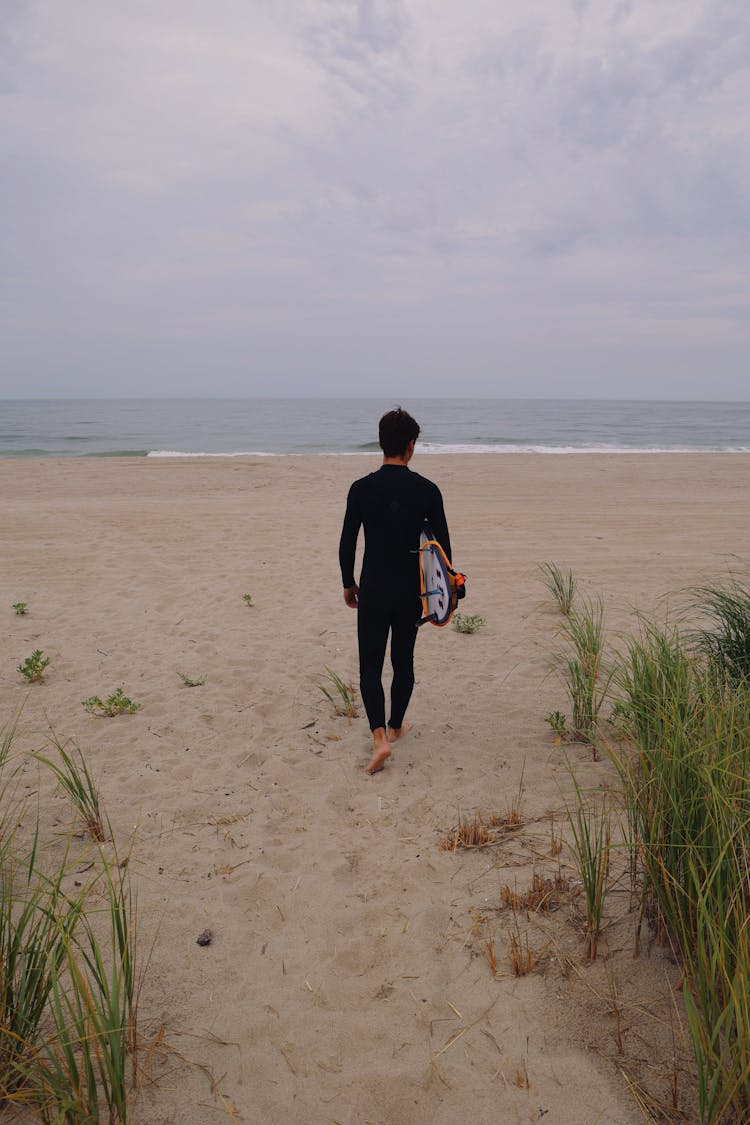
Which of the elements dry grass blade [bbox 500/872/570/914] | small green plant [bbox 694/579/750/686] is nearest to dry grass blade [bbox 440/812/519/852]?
dry grass blade [bbox 500/872/570/914]

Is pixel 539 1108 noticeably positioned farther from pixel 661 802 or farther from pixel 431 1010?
pixel 661 802

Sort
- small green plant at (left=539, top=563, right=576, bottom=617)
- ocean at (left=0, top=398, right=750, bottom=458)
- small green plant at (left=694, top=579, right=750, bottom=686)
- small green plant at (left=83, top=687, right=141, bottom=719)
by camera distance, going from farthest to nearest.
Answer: ocean at (left=0, top=398, right=750, bottom=458), small green plant at (left=539, top=563, right=576, bottom=617), small green plant at (left=83, top=687, right=141, bottom=719), small green plant at (left=694, top=579, right=750, bottom=686)

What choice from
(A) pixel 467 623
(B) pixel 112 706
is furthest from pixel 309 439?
(B) pixel 112 706

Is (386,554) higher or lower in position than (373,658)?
higher

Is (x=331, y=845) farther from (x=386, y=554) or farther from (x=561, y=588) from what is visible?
(x=561, y=588)

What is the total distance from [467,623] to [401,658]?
222 centimetres

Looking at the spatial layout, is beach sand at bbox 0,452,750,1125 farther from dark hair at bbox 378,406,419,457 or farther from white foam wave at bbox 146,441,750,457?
white foam wave at bbox 146,441,750,457

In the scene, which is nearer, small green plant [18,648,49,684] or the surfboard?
the surfboard

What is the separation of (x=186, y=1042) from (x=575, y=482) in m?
14.4

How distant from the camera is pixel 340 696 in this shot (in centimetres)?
460

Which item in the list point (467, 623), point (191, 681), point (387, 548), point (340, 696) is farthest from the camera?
point (467, 623)

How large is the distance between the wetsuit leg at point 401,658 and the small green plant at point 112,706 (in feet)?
5.47

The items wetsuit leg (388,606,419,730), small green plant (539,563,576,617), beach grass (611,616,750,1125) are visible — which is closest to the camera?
beach grass (611,616,750,1125)

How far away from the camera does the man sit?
11.4 ft
